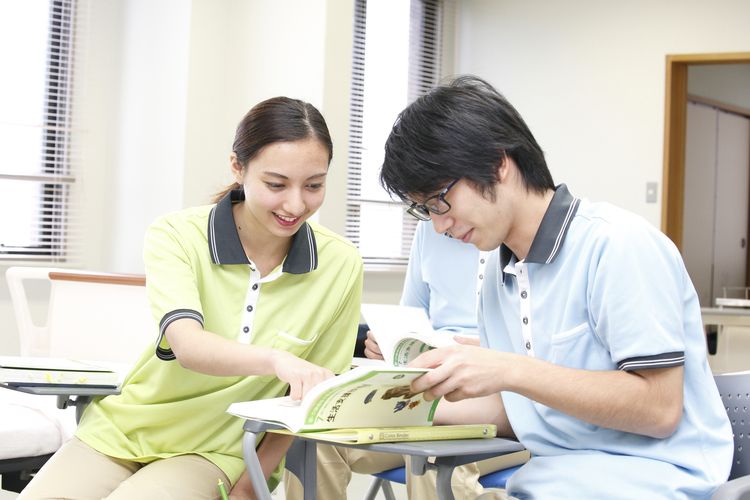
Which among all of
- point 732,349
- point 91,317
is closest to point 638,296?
point 91,317

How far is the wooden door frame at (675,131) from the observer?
6.03 metres

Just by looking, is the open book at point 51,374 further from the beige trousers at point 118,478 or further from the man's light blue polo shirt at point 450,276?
the man's light blue polo shirt at point 450,276

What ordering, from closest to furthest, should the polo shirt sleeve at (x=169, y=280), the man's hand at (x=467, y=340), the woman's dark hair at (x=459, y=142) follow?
the woman's dark hair at (x=459, y=142) < the polo shirt sleeve at (x=169, y=280) < the man's hand at (x=467, y=340)

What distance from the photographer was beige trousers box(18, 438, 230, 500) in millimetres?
1637

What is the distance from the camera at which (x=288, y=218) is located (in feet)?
6.04

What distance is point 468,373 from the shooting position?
134cm

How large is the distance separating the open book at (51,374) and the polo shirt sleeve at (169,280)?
0.15m

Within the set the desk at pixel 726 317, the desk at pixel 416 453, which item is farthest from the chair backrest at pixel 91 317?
the desk at pixel 726 317

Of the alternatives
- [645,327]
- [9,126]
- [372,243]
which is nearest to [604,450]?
[645,327]

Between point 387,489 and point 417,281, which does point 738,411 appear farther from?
point 387,489

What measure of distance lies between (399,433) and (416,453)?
68mm

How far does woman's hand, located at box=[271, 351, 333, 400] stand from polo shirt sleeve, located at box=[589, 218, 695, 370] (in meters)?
0.46

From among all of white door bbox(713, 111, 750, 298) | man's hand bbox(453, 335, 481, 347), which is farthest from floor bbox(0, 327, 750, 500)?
white door bbox(713, 111, 750, 298)

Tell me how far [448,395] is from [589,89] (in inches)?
206
